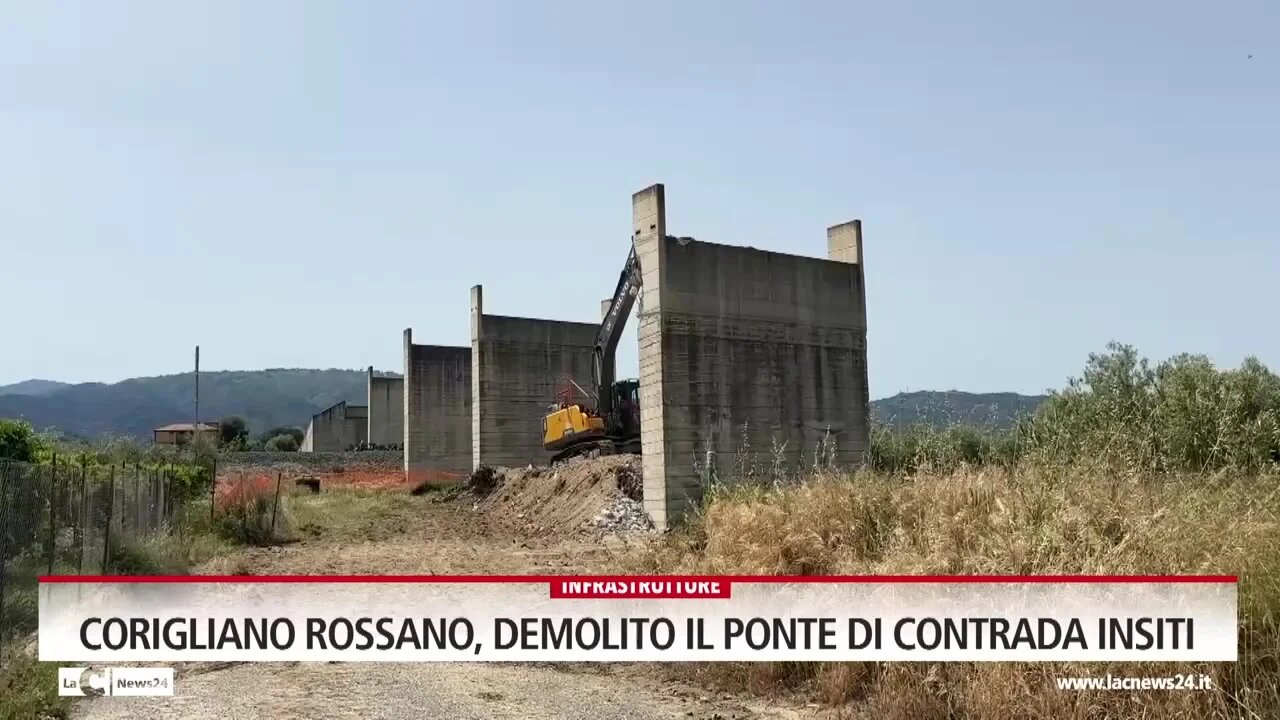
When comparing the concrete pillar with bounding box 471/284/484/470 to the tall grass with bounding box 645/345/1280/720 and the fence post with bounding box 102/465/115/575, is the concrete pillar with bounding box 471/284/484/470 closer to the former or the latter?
the fence post with bounding box 102/465/115/575

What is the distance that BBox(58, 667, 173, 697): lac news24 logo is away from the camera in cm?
695

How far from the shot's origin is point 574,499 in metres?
22.0

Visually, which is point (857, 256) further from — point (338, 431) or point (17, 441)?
point (338, 431)

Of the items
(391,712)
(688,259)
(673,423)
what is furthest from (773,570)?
(688,259)

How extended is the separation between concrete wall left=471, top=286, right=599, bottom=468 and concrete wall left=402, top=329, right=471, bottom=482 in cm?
558

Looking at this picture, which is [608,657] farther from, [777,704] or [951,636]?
[951,636]

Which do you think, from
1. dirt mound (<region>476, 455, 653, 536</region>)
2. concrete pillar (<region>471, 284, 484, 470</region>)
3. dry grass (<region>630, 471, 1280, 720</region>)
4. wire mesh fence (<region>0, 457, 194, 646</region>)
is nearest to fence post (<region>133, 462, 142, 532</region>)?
wire mesh fence (<region>0, 457, 194, 646</region>)

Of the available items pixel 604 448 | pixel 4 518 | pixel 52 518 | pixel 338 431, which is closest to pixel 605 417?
pixel 604 448

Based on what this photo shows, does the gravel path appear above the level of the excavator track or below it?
below

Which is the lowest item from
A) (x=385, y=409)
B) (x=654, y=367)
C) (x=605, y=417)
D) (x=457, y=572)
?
(x=457, y=572)
